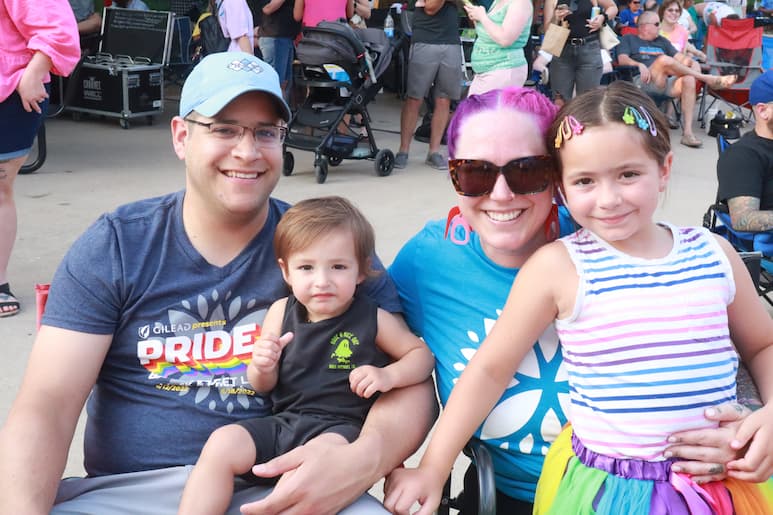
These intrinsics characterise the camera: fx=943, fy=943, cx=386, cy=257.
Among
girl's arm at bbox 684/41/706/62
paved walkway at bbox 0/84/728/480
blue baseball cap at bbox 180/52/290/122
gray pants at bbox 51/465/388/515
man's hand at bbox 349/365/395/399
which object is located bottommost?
paved walkway at bbox 0/84/728/480

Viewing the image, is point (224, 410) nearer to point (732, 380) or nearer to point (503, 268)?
point (503, 268)

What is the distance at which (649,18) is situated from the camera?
1215 centimetres

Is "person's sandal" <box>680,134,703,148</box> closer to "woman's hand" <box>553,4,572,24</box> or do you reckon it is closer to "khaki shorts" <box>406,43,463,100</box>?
"woman's hand" <box>553,4,572,24</box>

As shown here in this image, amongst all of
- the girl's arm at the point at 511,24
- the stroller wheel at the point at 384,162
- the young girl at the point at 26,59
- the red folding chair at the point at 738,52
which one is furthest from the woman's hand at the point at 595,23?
the young girl at the point at 26,59

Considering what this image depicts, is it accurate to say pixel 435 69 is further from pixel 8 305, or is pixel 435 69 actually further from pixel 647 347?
pixel 647 347

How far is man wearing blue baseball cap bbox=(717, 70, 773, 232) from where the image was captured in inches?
185

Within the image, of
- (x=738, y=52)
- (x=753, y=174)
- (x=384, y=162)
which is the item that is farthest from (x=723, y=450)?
(x=738, y=52)

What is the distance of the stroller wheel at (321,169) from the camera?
805 centimetres

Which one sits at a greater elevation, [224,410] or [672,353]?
[672,353]

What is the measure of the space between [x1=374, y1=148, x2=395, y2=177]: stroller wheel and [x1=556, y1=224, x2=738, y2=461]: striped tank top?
6.53 metres

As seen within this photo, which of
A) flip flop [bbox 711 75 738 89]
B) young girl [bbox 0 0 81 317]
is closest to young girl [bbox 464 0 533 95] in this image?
young girl [bbox 0 0 81 317]

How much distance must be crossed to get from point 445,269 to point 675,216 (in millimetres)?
5729

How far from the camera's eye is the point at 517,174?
211cm

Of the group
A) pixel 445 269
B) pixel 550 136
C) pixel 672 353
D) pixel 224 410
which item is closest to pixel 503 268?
pixel 445 269
